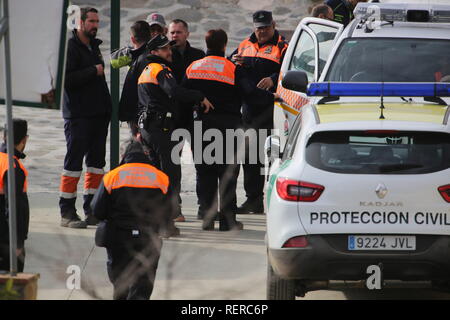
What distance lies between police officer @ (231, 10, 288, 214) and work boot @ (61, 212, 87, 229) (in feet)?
6.04

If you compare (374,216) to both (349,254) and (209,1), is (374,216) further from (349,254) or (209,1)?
(209,1)

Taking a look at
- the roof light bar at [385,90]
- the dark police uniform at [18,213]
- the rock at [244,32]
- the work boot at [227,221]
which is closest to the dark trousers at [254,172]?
the work boot at [227,221]

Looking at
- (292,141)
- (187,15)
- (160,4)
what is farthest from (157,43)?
(160,4)

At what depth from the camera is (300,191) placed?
6.84 metres

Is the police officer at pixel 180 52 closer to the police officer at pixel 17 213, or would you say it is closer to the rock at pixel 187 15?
the police officer at pixel 17 213

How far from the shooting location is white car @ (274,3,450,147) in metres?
9.55

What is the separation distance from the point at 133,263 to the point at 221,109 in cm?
365

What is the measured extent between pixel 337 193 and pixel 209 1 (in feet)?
41.8

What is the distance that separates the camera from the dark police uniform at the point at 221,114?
406 inches

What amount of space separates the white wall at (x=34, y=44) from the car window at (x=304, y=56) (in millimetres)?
5318

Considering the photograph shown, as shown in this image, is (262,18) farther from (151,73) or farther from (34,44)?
(34,44)

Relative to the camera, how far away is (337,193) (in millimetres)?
6770

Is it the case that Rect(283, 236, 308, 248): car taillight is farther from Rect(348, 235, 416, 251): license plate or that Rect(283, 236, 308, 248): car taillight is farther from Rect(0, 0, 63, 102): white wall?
Rect(0, 0, 63, 102): white wall
